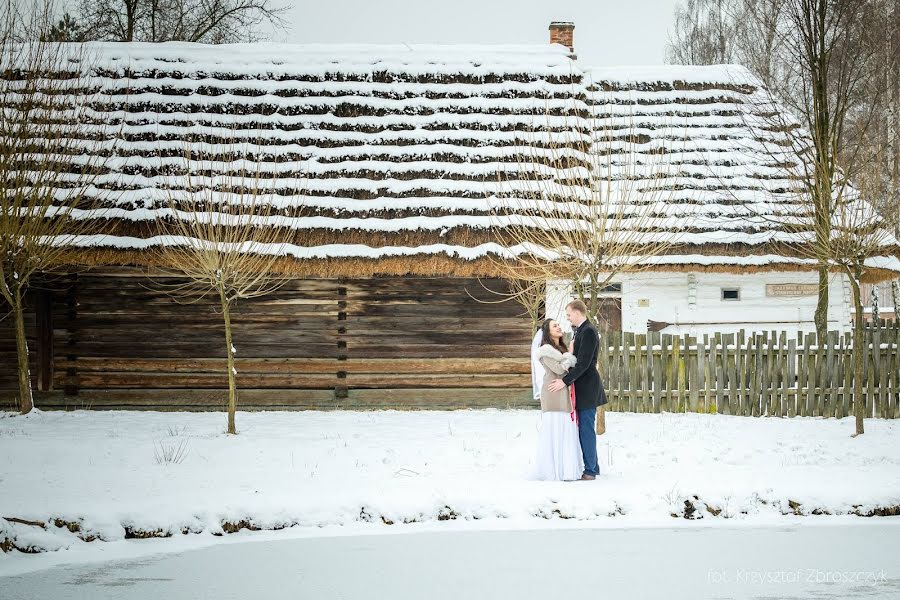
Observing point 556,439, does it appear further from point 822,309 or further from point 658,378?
point 822,309

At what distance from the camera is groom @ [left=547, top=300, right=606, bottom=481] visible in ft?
23.6

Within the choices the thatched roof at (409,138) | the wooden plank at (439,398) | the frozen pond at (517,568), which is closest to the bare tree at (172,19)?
the thatched roof at (409,138)

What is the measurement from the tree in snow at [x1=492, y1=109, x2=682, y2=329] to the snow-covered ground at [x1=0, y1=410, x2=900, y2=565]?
2314 mm

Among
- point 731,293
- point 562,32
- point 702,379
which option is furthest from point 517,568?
point 562,32

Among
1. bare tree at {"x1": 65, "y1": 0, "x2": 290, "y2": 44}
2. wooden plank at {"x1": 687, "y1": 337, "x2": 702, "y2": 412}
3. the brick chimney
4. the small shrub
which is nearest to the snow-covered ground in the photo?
the small shrub

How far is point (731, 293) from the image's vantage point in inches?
529

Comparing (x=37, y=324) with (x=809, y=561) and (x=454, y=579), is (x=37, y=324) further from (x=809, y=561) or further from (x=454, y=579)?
(x=809, y=561)

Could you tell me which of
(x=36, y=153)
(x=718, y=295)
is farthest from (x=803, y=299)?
(x=36, y=153)

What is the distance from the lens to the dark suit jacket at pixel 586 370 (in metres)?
7.22

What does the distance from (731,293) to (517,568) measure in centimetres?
970

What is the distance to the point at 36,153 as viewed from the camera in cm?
1259

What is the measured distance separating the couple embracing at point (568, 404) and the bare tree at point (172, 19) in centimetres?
1838

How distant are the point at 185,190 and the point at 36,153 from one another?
2.55m

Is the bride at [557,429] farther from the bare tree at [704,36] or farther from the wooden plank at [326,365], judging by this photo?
the bare tree at [704,36]
